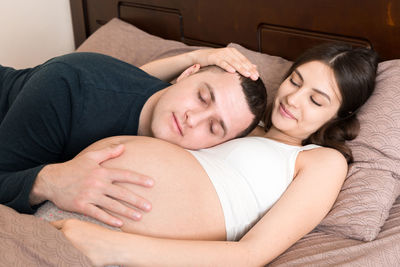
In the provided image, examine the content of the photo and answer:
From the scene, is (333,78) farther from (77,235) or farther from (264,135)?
(77,235)

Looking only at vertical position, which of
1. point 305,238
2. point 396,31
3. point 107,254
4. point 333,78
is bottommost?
point 305,238

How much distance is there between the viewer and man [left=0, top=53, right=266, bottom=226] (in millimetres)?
1120

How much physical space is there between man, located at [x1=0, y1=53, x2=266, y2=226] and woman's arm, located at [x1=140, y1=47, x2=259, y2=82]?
39mm

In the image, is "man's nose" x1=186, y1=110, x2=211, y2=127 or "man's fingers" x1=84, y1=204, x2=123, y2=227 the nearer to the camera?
"man's fingers" x1=84, y1=204, x2=123, y2=227

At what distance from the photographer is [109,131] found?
4.57 feet

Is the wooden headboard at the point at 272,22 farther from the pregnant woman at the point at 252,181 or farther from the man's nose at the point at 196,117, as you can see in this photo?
the man's nose at the point at 196,117

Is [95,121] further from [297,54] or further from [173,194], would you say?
[297,54]

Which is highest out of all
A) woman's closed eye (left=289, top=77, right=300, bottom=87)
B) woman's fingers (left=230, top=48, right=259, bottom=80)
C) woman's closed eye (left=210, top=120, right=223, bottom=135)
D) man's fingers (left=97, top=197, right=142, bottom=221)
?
woman's fingers (left=230, top=48, right=259, bottom=80)

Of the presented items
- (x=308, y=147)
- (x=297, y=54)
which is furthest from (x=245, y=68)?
(x=297, y=54)

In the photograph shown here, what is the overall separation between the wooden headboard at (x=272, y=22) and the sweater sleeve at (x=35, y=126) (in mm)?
971

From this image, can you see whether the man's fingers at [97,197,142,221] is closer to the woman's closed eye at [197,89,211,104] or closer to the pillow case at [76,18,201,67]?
the woman's closed eye at [197,89,211,104]

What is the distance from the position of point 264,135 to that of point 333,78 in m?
0.33

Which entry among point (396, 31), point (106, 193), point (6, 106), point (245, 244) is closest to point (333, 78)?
point (396, 31)

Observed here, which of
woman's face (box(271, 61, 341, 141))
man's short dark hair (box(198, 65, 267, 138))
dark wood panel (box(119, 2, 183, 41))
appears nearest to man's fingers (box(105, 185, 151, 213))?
man's short dark hair (box(198, 65, 267, 138))
